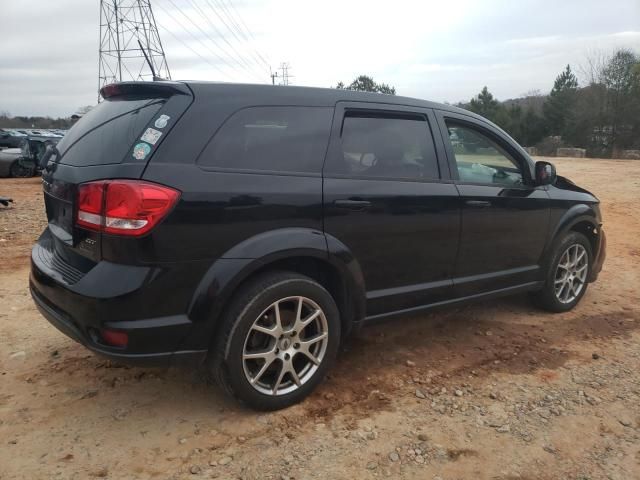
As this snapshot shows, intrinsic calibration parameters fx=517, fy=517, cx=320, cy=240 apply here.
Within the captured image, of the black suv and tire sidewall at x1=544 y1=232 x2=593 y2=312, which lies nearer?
the black suv

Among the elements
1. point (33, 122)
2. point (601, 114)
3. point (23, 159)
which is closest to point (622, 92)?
point (601, 114)

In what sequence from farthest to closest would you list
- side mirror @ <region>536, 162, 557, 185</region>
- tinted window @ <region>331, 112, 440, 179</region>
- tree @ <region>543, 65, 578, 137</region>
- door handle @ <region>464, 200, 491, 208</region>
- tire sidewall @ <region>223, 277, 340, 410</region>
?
tree @ <region>543, 65, 578, 137</region>
side mirror @ <region>536, 162, 557, 185</region>
door handle @ <region>464, 200, 491, 208</region>
tinted window @ <region>331, 112, 440, 179</region>
tire sidewall @ <region>223, 277, 340, 410</region>

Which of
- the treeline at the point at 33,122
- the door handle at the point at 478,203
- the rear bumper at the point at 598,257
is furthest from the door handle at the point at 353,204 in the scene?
the treeline at the point at 33,122

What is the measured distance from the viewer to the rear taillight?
7.85 ft

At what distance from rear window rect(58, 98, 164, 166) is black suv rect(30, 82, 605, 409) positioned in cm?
1

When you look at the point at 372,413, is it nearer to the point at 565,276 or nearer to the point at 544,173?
the point at 544,173

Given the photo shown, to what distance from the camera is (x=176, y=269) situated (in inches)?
97.3

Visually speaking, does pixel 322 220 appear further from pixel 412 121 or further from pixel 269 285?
pixel 412 121

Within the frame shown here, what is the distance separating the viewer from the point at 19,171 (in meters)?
17.8

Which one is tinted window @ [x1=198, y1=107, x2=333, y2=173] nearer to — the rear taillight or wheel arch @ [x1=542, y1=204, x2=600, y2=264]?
the rear taillight

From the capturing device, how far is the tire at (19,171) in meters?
17.6

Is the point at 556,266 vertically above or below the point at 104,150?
below

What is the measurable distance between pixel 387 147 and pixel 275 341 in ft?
4.72

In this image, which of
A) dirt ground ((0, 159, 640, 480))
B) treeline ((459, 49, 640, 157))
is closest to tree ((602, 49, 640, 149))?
treeline ((459, 49, 640, 157))
